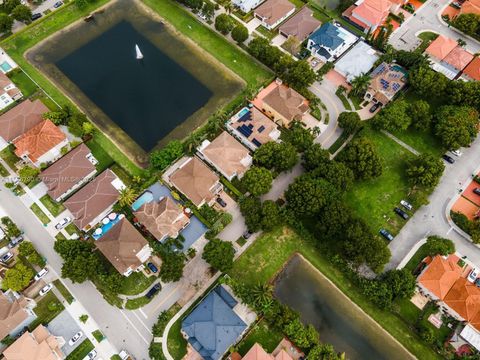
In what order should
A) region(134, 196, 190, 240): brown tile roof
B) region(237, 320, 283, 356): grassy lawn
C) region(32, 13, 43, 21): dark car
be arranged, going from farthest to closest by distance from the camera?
region(32, 13, 43, 21): dark car < region(134, 196, 190, 240): brown tile roof < region(237, 320, 283, 356): grassy lawn

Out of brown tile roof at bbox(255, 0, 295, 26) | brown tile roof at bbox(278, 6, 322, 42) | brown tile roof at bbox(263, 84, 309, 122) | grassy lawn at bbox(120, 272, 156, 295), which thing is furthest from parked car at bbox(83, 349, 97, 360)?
brown tile roof at bbox(255, 0, 295, 26)

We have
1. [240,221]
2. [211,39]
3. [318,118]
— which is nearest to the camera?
[240,221]

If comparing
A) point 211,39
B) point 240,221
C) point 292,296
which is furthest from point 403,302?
point 211,39

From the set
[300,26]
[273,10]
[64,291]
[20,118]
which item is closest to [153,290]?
[64,291]

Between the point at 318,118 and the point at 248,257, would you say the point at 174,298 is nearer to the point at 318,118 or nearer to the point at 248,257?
the point at 248,257

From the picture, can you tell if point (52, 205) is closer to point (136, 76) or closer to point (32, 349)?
point (32, 349)

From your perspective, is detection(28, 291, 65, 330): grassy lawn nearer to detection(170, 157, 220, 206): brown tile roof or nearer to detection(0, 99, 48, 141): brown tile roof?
detection(170, 157, 220, 206): brown tile roof
